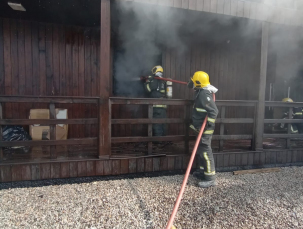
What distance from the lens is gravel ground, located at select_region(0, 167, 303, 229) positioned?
2389 mm

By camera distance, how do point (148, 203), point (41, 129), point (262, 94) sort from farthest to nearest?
point (41, 129), point (262, 94), point (148, 203)

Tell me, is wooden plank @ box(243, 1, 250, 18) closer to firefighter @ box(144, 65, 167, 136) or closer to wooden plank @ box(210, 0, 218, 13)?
wooden plank @ box(210, 0, 218, 13)

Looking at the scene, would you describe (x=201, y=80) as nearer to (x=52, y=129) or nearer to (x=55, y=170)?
(x=52, y=129)

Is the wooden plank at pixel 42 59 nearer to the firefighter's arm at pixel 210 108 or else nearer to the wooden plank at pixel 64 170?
the wooden plank at pixel 64 170

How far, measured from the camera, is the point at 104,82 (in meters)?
3.38

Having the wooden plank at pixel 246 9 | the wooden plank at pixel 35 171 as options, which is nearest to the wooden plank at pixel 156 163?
the wooden plank at pixel 35 171

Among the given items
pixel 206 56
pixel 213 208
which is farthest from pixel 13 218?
pixel 206 56

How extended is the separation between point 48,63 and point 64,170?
9.04ft

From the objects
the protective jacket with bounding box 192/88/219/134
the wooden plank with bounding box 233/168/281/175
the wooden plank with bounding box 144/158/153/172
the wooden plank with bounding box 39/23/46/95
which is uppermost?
A: the wooden plank with bounding box 39/23/46/95

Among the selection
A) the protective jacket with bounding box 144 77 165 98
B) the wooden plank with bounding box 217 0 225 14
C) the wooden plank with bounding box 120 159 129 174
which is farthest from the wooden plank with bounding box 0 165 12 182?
the wooden plank with bounding box 217 0 225 14

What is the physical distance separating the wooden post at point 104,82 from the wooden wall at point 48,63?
76.0 inches

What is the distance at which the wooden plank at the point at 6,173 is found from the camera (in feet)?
10.3

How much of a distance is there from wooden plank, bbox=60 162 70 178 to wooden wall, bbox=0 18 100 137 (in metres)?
1.93

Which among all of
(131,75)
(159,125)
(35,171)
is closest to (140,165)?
(159,125)
